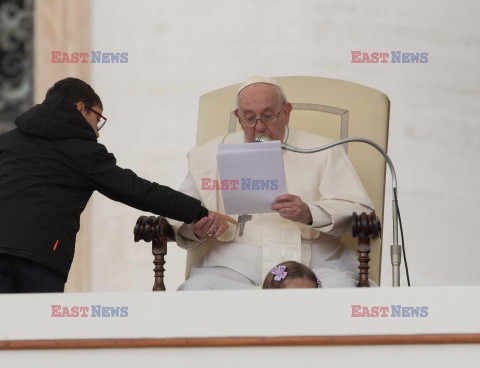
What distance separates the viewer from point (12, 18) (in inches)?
261

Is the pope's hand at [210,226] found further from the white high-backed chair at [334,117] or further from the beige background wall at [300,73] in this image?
the beige background wall at [300,73]

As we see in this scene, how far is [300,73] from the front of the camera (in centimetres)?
638

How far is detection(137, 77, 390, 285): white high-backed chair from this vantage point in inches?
156

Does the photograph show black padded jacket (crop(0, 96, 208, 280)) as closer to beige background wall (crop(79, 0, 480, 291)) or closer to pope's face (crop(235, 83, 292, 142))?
pope's face (crop(235, 83, 292, 142))

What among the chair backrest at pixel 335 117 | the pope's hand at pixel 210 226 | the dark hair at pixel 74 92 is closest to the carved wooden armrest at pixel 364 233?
the chair backrest at pixel 335 117

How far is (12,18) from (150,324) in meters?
4.96

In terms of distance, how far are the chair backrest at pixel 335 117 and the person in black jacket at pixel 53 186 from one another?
781 mm

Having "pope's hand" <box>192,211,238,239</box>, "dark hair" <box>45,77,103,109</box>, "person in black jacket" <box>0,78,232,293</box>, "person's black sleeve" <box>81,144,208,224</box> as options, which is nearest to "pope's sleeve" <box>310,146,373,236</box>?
"pope's hand" <box>192,211,238,239</box>

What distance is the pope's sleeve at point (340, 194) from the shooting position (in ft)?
11.8

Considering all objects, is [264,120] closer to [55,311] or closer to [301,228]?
[301,228]

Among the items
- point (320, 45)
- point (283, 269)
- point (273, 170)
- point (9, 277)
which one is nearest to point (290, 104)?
point (273, 170)

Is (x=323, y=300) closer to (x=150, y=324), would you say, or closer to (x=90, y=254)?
(x=150, y=324)

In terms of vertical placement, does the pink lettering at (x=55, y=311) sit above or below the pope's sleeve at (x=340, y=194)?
below

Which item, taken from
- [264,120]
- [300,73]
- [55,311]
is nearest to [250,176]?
[264,120]
